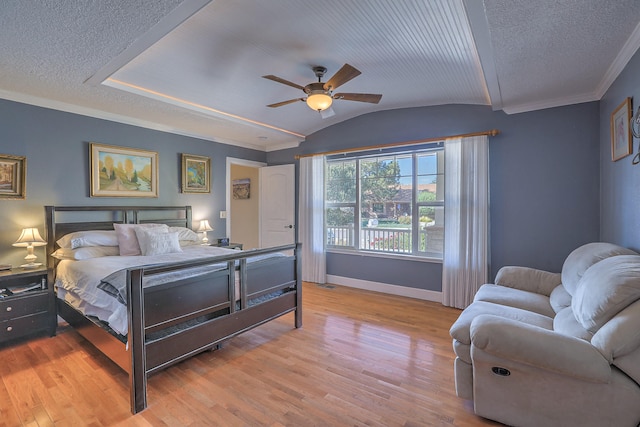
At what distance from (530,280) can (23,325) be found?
15.7 ft

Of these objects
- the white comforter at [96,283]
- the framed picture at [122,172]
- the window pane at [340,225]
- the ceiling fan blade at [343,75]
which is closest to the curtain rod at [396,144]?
the window pane at [340,225]

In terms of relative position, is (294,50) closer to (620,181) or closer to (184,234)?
(184,234)

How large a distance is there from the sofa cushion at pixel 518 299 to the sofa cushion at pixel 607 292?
0.59m

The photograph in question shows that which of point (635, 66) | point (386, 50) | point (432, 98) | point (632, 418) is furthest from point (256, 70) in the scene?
point (632, 418)

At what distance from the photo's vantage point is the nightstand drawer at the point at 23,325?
2668mm

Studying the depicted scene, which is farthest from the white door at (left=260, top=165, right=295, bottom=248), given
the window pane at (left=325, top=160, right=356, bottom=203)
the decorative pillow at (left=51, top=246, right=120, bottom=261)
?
the decorative pillow at (left=51, top=246, right=120, bottom=261)

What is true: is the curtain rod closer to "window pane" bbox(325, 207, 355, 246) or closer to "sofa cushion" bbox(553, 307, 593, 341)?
"window pane" bbox(325, 207, 355, 246)

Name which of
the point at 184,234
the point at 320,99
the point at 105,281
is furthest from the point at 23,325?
the point at 320,99

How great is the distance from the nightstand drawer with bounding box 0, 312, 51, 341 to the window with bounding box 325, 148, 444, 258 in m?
3.55

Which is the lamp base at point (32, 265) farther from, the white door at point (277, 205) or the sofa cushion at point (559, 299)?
the sofa cushion at point (559, 299)

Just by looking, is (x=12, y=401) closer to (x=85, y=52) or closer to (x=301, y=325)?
(x=301, y=325)

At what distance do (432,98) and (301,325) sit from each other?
10.3ft

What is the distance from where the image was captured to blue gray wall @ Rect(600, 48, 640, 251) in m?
2.18

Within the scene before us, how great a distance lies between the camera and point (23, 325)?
2.78 meters
